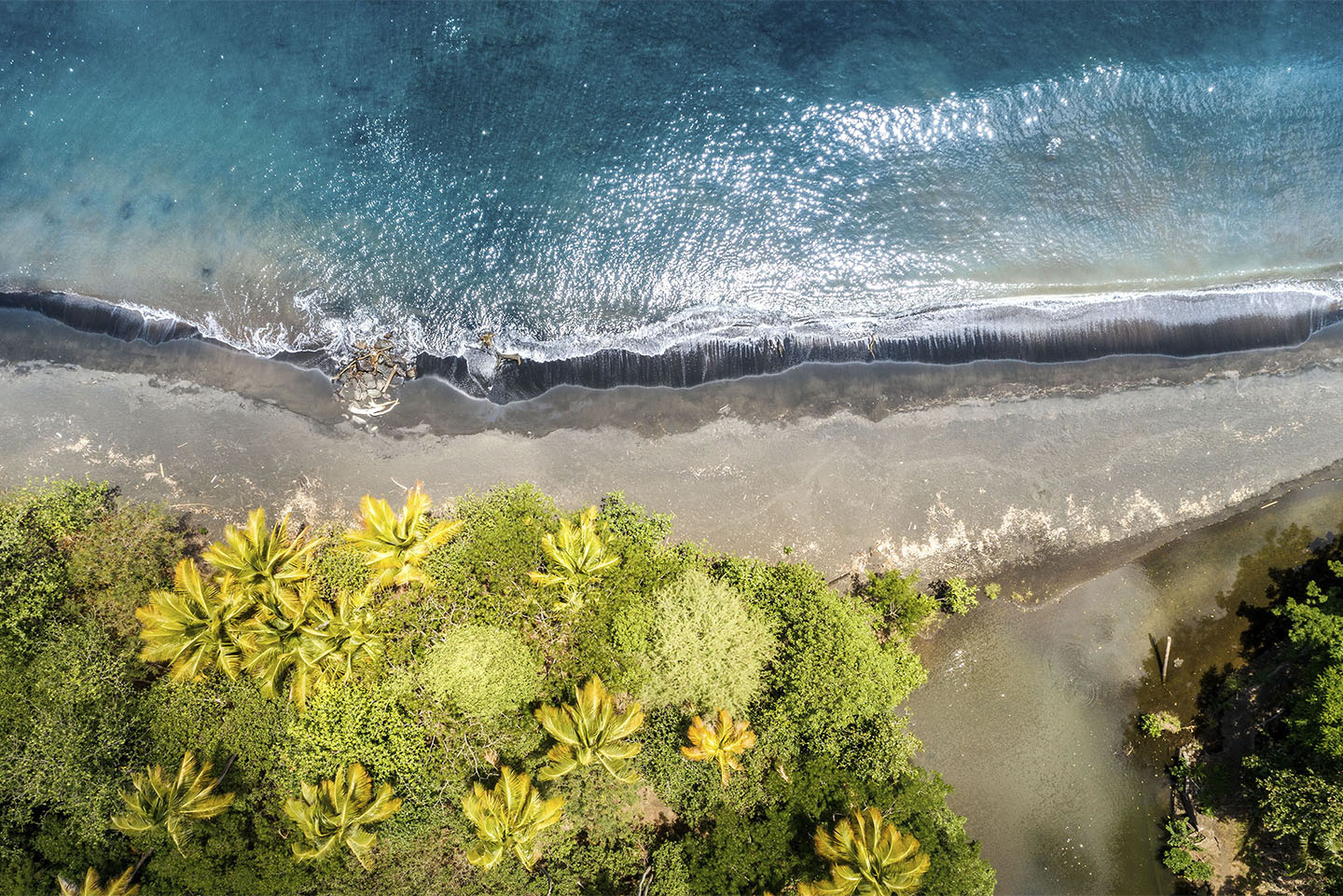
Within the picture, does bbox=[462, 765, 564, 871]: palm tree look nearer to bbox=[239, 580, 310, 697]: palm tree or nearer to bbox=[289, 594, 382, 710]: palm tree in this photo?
bbox=[289, 594, 382, 710]: palm tree

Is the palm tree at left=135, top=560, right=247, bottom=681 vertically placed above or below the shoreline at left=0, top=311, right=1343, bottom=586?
below

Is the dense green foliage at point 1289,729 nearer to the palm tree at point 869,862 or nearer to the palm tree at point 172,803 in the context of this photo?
the palm tree at point 869,862

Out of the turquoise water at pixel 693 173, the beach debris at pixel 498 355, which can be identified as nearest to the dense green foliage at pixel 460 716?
the beach debris at pixel 498 355

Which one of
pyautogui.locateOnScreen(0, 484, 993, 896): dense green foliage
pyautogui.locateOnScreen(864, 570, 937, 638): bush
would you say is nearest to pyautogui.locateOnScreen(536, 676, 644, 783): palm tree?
pyautogui.locateOnScreen(0, 484, 993, 896): dense green foliage

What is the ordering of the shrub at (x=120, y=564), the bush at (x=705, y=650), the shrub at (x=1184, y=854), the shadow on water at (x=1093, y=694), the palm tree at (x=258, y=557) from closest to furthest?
the palm tree at (x=258, y=557)
the bush at (x=705, y=650)
the shrub at (x=120, y=564)
the shrub at (x=1184, y=854)
the shadow on water at (x=1093, y=694)

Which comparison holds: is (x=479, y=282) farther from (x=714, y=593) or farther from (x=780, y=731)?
(x=780, y=731)

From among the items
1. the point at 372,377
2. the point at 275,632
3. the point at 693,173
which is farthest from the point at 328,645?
the point at 693,173
